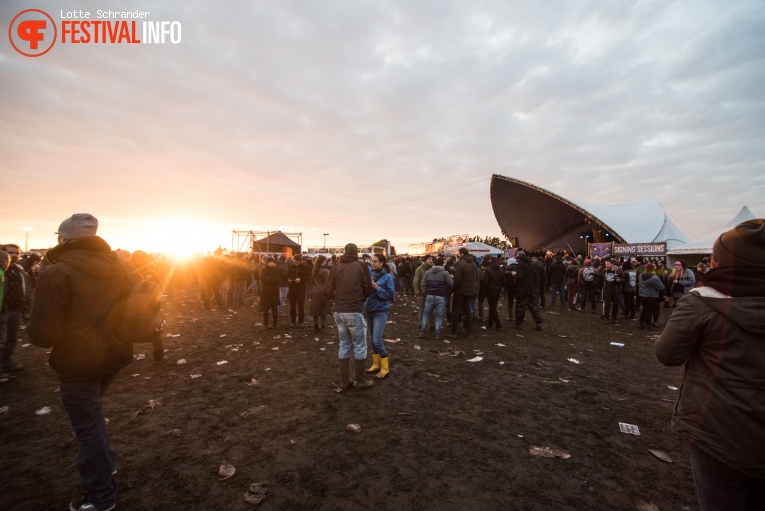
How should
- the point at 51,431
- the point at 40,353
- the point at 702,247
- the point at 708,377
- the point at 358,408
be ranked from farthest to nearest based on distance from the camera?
the point at 702,247, the point at 40,353, the point at 358,408, the point at 51,431, the point at 708,377

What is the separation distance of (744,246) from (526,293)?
29.7ft

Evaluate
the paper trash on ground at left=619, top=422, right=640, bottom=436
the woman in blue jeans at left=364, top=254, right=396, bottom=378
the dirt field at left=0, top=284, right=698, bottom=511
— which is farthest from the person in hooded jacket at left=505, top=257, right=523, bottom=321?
the paper trash on ground at left=619, top=422, right=640, bottom=436

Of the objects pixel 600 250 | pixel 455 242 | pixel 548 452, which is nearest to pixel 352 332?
pixel 548 452

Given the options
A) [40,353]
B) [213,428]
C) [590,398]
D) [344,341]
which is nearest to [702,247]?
[590,398]

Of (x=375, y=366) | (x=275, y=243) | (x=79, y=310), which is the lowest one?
(x=375, y=366)

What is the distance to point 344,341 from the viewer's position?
5402 millimetres

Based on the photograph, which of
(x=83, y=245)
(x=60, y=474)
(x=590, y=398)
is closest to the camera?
(x=83, y=245)

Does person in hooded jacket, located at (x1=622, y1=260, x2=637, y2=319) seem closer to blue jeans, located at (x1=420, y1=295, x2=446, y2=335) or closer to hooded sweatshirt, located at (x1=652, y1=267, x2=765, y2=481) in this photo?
blue jeans, located at (x1=420, y1=295, x2=446, y2=335)

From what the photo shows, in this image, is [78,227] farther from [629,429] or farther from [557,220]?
[557,220]

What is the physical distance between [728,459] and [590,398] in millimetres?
4034

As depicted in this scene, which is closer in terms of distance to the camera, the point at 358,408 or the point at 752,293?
the point at 752,293

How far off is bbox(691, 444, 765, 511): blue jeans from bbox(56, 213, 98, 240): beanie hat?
15.1 feet

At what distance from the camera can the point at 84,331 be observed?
270 cm

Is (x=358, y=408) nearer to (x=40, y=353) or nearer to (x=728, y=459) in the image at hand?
(x=728, y=459)
